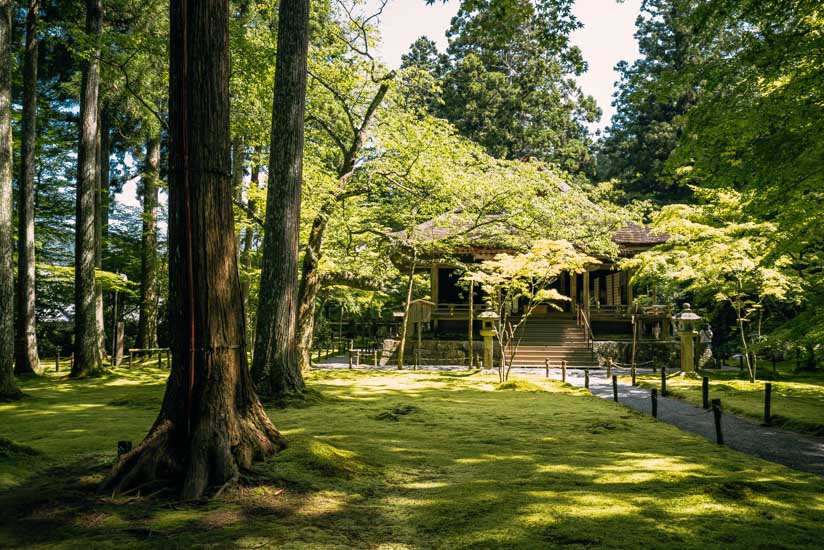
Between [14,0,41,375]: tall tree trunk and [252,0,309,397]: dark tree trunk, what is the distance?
901 centimetres

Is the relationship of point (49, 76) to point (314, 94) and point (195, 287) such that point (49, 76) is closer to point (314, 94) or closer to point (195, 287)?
point (314, 94)

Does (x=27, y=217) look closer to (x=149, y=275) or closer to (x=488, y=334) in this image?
(x=149, y=275)

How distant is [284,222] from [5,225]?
4854 millimetres

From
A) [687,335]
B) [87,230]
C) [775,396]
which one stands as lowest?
[775,396]

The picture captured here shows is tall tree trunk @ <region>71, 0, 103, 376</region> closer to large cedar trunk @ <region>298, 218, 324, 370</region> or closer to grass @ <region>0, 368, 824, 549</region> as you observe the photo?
large cedar trunk @ <region>298, 218, 324, 370</region>

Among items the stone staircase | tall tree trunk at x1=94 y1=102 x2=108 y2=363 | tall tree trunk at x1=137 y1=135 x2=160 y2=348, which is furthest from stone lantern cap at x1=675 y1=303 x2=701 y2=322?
tall tree trunk at x1=137 y1=135 x2=160 y2=348

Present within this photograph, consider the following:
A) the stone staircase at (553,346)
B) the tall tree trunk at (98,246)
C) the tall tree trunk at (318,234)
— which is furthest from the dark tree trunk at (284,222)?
the stone staircase at (553,346)

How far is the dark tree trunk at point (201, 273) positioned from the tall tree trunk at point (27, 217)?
12808mm

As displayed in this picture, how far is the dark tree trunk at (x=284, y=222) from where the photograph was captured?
952cm

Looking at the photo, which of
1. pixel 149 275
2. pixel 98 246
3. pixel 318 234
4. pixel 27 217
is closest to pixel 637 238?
pixel 318 234

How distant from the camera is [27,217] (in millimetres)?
14727

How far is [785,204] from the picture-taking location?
7.55m

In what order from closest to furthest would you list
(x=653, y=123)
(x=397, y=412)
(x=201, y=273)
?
(x=201, y=273) < (x=397, y=412) < (x=653, y=123)

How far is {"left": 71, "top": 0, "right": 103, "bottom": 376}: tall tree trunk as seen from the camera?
14016 mm
